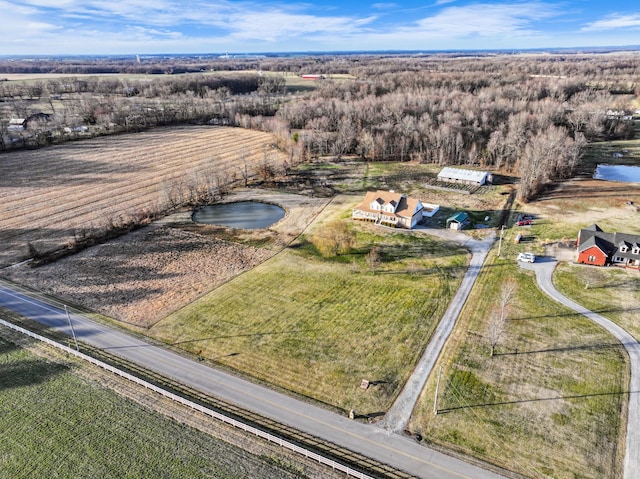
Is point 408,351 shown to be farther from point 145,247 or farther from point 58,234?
point 58,234

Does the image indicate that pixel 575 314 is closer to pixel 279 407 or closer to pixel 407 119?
pixel 279 407

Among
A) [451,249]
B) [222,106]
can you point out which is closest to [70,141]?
[222,106]

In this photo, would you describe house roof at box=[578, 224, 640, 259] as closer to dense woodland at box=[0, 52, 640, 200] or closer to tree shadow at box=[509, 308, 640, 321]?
tree shadow at box=[509, 308, 640, 321]

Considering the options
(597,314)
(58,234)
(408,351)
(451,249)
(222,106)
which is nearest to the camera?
(408,351)

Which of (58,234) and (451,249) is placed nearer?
(451,249)

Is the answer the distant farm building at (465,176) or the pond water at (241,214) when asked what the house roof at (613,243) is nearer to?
the distant farm building at (465,176)

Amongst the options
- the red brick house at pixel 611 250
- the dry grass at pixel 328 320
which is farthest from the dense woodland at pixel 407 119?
the dry grass at pixel 328 320
